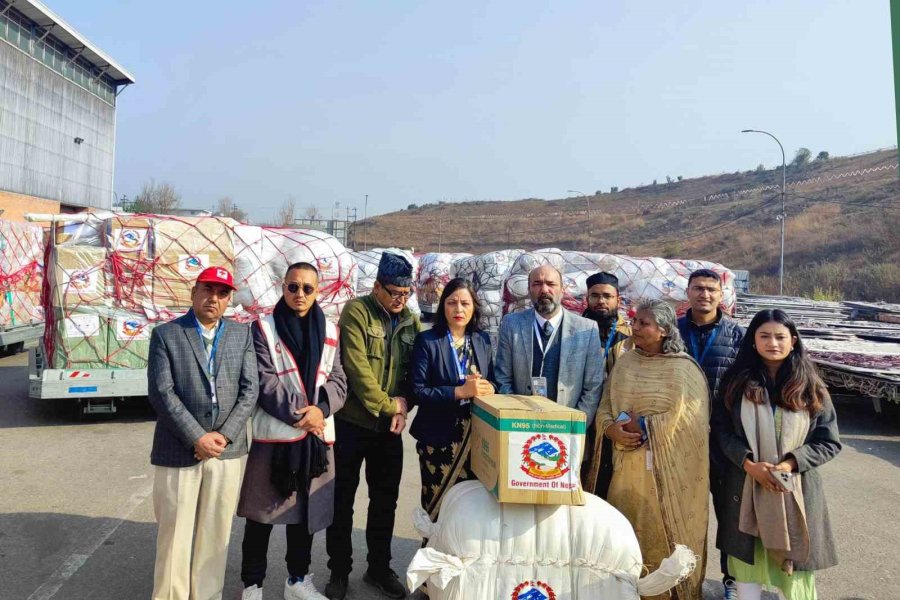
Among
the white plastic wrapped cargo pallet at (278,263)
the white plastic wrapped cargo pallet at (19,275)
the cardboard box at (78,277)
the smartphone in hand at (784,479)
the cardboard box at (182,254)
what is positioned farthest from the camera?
the white plastic wrapped cargo pallet at (19,275)

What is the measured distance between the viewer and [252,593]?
10.2 feet

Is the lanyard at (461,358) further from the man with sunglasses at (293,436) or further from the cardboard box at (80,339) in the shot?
the cardboard box at (80,339)

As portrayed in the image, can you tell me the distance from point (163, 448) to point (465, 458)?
1435 mm

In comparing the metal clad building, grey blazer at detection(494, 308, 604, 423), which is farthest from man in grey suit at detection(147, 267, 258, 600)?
the metal clad building

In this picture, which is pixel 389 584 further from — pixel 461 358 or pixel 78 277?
pixel 78 277

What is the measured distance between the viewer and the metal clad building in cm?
2681

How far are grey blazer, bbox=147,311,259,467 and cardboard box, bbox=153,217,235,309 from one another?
4185mm

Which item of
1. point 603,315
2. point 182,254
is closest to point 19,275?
point 182,254

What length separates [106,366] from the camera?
264 inches

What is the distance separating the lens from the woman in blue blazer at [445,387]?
3.23 meters

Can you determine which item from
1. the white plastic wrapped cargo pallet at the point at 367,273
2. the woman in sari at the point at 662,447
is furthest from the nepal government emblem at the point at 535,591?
the white plastic wrapped cargo pallet at the point at 367,273

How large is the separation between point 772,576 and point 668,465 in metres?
0.76

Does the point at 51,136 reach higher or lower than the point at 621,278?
higher

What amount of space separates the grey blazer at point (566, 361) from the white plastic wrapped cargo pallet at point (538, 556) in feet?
2.75
